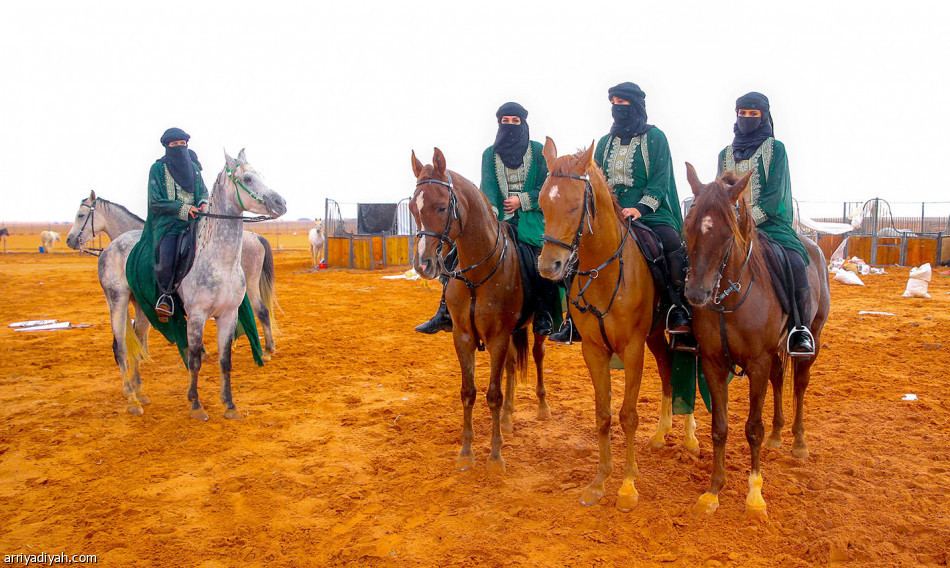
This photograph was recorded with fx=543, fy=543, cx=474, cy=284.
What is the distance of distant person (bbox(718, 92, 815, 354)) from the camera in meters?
4.13

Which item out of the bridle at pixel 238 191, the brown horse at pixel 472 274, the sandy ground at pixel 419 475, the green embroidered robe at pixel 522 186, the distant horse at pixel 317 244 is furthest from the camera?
the distant horse at pixel 317 244

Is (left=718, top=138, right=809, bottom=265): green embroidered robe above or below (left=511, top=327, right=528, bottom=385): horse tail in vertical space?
above

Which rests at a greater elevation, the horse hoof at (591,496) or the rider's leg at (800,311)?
the rider's leg at (800,311)

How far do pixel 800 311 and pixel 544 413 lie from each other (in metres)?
2.58

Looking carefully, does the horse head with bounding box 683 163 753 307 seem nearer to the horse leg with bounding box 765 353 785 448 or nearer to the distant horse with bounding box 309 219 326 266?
the horse leg with bounding box 765 353 785 448

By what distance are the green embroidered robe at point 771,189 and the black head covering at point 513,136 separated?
168 centimetres

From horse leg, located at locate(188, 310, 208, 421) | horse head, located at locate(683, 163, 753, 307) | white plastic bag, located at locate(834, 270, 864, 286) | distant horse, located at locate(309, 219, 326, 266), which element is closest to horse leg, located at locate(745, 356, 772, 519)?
horse head, located at locate(683, 163, 753, 307)

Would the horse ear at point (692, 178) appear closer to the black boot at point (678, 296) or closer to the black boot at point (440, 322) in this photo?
the black boot at point (678, 296)

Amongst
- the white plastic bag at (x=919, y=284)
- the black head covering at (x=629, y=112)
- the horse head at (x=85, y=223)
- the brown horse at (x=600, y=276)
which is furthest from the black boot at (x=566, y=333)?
the white plastic bag at (x=919, y=284)

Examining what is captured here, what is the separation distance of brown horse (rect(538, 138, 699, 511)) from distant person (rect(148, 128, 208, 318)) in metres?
4.05

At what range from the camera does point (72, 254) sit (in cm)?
3294

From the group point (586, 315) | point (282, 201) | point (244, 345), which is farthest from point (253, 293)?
point (586, 315)

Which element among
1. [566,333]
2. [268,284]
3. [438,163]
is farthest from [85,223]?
[566,333]

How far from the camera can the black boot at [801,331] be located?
386 centimetres
